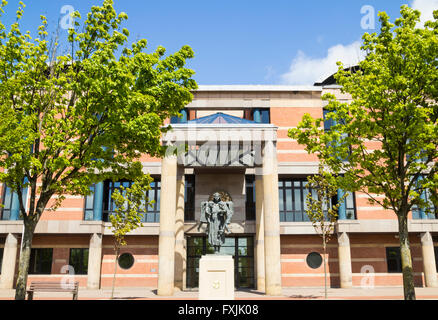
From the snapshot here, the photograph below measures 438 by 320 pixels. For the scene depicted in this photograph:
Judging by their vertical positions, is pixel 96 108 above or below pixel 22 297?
above

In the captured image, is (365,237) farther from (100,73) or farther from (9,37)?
(9,37)

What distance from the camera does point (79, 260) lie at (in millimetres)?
26938

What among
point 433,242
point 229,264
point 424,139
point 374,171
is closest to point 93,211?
point 229,264

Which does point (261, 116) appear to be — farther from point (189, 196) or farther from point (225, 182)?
→ point (189, 196)

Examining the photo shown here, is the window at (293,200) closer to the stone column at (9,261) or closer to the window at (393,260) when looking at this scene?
the window at (393,260)

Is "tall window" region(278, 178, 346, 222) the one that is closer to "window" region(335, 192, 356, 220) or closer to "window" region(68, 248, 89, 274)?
"window" region(335, 192, 356, 220)

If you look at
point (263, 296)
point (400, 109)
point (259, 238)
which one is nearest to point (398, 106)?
point (400, 109)

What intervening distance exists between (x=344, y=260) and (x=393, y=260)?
4.49 metres

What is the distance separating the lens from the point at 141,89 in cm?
1205

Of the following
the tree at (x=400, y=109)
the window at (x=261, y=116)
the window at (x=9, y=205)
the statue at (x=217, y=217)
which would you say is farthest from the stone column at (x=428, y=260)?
the window at (x=9, y=205)

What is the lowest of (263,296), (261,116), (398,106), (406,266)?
(263,296)

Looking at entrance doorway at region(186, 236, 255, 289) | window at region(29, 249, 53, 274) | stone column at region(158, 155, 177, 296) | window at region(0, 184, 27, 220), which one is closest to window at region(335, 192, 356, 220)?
entrance doorway at region(186, 236, 255, 289)

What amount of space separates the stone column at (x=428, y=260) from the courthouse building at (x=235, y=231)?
7 centimetres

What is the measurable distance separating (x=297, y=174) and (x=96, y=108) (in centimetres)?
1924
